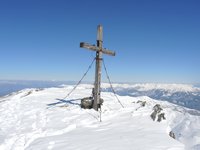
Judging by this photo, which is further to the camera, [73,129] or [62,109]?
[62,109]

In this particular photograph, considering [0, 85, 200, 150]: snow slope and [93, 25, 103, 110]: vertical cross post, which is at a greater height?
[93, 25, 103, 110]: vertical cross post

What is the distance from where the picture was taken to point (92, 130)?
11578mm

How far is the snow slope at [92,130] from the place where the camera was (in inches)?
350

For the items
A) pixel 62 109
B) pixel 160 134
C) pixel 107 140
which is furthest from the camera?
pixel 62 109

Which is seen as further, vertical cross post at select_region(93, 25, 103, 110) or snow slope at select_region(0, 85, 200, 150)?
vertical cross post at select_region(93, 25, 103, 110)

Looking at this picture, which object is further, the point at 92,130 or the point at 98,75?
the point at 98,75

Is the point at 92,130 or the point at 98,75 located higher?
the point at 98,75

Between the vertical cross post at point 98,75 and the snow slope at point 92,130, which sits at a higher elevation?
the vertical cross post at point 98,75

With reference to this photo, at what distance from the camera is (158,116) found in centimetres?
1405

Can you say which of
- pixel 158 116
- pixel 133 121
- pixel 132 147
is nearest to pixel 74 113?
pixel 133 121

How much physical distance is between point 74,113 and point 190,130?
311 inches

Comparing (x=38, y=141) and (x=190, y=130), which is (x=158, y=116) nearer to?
(x=190, y=130)

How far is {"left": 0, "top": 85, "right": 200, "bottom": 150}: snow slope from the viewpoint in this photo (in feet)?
29.2

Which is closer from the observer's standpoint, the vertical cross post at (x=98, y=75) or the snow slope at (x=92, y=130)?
the snow slope at (x=92, y=130)
